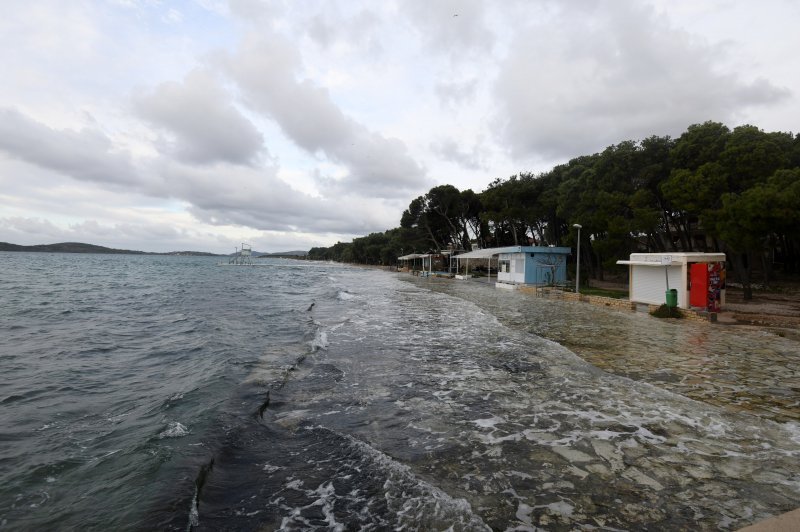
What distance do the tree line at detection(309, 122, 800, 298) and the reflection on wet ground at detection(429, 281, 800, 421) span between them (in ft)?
21.3

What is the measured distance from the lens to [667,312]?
52.5ft

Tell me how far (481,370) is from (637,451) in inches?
151

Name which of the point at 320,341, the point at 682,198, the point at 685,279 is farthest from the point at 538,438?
the point at 682,198

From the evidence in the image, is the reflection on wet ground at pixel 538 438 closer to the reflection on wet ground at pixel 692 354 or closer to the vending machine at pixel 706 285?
the reflection on wet ground at pixel 692 354

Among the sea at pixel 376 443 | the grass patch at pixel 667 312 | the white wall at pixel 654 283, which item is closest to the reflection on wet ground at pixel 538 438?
the sea at pixel 376 443

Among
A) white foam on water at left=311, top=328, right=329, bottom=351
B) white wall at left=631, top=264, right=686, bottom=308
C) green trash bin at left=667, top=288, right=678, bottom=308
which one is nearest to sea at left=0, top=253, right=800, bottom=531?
white foam on water at left=311, top=328, right=329, bottom=351

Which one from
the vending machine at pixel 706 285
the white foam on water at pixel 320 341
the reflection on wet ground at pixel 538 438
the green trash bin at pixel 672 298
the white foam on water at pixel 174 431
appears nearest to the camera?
the reflection on wet ground at pixel 538 438

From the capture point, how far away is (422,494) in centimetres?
387

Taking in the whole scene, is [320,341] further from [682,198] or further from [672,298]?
[682,198]

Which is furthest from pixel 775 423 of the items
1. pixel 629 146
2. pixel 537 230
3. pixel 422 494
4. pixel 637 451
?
pixel 537 230

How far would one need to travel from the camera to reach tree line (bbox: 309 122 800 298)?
56.5ft

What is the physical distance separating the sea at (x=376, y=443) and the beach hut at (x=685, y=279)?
→ 610cm

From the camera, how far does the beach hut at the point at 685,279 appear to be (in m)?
15.8

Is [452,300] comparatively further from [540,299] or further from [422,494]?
[422,494]
